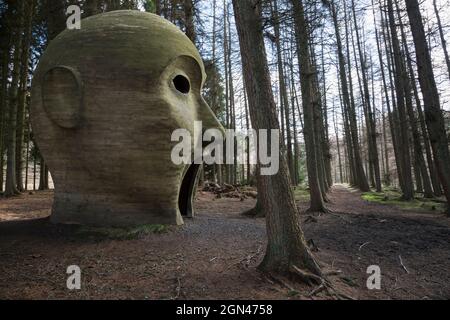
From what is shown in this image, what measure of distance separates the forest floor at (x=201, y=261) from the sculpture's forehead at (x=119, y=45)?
12.7ft

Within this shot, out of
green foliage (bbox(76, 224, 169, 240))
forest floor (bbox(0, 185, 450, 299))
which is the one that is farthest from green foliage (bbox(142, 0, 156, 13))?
green foliage (bbox(76, 224, 169, 240))

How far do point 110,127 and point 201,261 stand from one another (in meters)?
3.65

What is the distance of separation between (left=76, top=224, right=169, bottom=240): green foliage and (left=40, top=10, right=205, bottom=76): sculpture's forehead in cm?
365

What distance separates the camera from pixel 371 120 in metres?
22.2

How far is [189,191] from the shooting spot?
9773mm

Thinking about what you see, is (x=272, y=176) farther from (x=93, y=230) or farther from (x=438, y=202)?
(x=438, y=202)

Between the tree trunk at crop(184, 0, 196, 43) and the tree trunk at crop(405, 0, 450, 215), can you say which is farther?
the tree trunk at crop(184, 0, 196, 43)

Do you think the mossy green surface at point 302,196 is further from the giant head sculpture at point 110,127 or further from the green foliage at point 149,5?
the green foliage at point 149,5

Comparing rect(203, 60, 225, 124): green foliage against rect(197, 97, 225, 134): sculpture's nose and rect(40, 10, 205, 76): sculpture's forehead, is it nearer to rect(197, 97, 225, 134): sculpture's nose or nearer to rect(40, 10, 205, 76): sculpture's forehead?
rect(197, 97, 225, 134): sculpture's nose

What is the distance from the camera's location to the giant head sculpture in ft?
23.0

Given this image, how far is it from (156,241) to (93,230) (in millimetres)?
1462

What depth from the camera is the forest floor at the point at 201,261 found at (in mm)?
4266

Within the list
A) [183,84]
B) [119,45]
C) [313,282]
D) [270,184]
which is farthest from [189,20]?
[313,282]

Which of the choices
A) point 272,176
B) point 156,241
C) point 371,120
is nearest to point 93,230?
point 156,241
